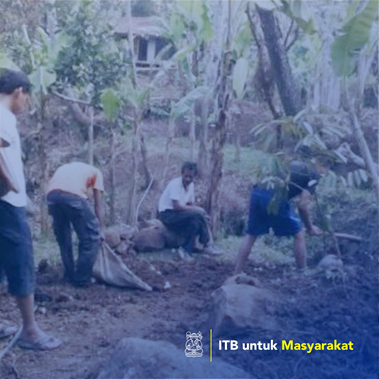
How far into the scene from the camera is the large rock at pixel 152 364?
12.0 feet

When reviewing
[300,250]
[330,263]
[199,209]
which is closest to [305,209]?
[300,250]

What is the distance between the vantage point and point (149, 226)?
155 inches

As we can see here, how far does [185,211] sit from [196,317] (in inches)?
24.3

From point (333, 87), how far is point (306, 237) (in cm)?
93

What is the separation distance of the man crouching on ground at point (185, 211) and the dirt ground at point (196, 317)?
0.43 ft

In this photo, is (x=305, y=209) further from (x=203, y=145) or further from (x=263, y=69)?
(x=263, y=69)

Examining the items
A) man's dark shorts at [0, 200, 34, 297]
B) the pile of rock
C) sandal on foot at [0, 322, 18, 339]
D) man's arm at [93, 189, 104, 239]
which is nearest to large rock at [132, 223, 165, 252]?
the pile of rock

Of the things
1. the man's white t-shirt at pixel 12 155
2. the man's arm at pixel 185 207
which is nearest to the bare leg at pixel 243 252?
the man's arm at pixel 185 207

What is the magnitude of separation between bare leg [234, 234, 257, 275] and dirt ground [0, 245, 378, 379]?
0.19 ft

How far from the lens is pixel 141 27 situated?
3.88m

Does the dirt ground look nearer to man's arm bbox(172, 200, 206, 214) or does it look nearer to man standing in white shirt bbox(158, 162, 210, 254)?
man standing in white shirt bbox(158, 162, 210, 254)

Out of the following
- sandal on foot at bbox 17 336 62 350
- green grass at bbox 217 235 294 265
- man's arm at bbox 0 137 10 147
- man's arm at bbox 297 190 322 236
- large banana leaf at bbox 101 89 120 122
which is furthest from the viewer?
man's arm at bbox 297 190 322 236

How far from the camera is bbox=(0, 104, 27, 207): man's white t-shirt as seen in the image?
361 centimetres

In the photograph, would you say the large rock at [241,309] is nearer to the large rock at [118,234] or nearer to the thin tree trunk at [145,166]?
the large rock at [118,234]
